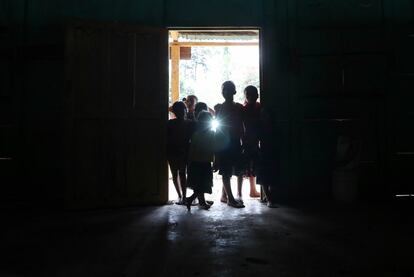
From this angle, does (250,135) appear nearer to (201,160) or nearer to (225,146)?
(225,146)

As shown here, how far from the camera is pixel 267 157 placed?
168 inches

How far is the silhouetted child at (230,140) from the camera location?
13.8 feet

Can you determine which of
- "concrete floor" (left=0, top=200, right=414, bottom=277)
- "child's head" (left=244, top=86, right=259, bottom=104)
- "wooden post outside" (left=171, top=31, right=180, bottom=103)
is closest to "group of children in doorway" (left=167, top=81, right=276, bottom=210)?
"child's head" (left=244, top=86, right=259, bottom=104)

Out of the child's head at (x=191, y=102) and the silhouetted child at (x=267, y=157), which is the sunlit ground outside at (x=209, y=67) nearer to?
the child's head at (x=191, y=102)

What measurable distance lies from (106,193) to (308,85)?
2893 millimetres

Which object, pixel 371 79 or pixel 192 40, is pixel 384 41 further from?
pixel 192 40

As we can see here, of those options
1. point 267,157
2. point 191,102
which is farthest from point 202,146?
point 191,102

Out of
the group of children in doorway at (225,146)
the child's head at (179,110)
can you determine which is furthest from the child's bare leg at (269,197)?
the child's head at (179,110)

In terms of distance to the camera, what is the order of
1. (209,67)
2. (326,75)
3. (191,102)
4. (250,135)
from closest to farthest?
(250,135), (326,75), (191,102), (209,67)

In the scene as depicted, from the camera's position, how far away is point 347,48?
4.62 meters

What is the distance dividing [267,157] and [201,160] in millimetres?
831

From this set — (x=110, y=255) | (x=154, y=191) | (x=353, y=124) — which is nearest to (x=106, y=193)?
(x=154, y=191)

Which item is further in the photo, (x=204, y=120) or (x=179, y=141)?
(x=179, y=141)

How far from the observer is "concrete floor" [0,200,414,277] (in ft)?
7.59
